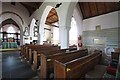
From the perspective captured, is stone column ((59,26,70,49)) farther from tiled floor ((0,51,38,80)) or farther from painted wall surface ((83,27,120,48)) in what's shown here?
painted wall surface ((83,27,120,48))

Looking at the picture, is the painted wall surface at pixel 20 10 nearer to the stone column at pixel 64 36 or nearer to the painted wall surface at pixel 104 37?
the painted wall surface at pixel 104 37

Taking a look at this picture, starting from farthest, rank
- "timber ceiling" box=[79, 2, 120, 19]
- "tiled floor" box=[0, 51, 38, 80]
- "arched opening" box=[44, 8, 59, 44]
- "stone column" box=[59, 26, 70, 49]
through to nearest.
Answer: "arched opening" box=[44, 8, 59, 44], "timber ceiling" box=[79, 2, 120, 19], "stone column" box=[59, 26, 70, 49], "tiled floor" box=[0, 51, 38, 80]

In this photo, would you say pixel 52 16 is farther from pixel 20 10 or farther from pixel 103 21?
pixel 103 21

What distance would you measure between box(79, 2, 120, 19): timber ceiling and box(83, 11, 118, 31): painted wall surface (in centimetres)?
21

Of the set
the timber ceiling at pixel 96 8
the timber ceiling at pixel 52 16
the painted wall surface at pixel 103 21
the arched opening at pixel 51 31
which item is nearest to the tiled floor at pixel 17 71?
the painted wall surface at pixel 103 21

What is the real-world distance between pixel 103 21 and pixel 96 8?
0.83 m

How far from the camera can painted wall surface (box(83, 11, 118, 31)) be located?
461 centimetres

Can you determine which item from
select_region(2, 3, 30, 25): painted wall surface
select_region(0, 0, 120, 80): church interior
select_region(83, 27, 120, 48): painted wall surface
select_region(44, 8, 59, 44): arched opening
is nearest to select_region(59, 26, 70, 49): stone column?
select_region(0, 0, 120, 80): church interior

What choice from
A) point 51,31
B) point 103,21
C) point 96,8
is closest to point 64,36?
point 103,21

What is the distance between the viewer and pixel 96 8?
5285mm

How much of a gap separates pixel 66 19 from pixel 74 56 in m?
1.82

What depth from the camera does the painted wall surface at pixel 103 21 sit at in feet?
15.1

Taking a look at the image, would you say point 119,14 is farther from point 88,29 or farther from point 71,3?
point 71,3

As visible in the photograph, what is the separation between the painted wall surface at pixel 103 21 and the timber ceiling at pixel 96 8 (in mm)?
211
